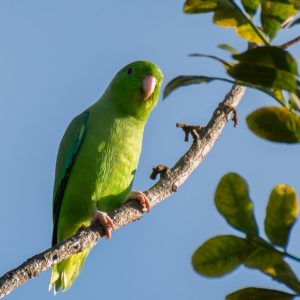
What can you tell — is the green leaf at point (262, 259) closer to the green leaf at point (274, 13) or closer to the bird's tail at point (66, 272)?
the green leaf at point (274, 13)

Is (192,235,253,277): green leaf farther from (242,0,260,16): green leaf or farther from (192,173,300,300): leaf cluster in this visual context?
(242,0,260,16): green leaf

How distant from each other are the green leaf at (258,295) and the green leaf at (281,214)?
0.29 ft

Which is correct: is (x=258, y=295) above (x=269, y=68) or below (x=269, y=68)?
below

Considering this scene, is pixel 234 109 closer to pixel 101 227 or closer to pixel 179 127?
pixel 179 127

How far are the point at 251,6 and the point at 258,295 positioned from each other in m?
0.59

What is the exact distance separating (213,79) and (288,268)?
39 centimetres

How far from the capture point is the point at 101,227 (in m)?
2.97

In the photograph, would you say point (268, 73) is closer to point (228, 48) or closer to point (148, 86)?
point (228, 48)

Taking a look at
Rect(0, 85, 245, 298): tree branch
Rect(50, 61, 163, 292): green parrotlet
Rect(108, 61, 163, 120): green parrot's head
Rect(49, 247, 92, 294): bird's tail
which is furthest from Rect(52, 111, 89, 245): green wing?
Rect(0, 85, 245, 298): tree branch

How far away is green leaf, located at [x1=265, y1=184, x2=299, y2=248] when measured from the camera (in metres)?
1.13

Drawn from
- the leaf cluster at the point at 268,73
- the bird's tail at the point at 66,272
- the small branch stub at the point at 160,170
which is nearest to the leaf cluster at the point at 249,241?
the leaf cluster at the point at 268,73

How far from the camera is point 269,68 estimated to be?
1.09 m

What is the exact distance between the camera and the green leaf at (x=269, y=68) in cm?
109

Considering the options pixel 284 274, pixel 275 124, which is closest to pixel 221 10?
pixel 275 124
